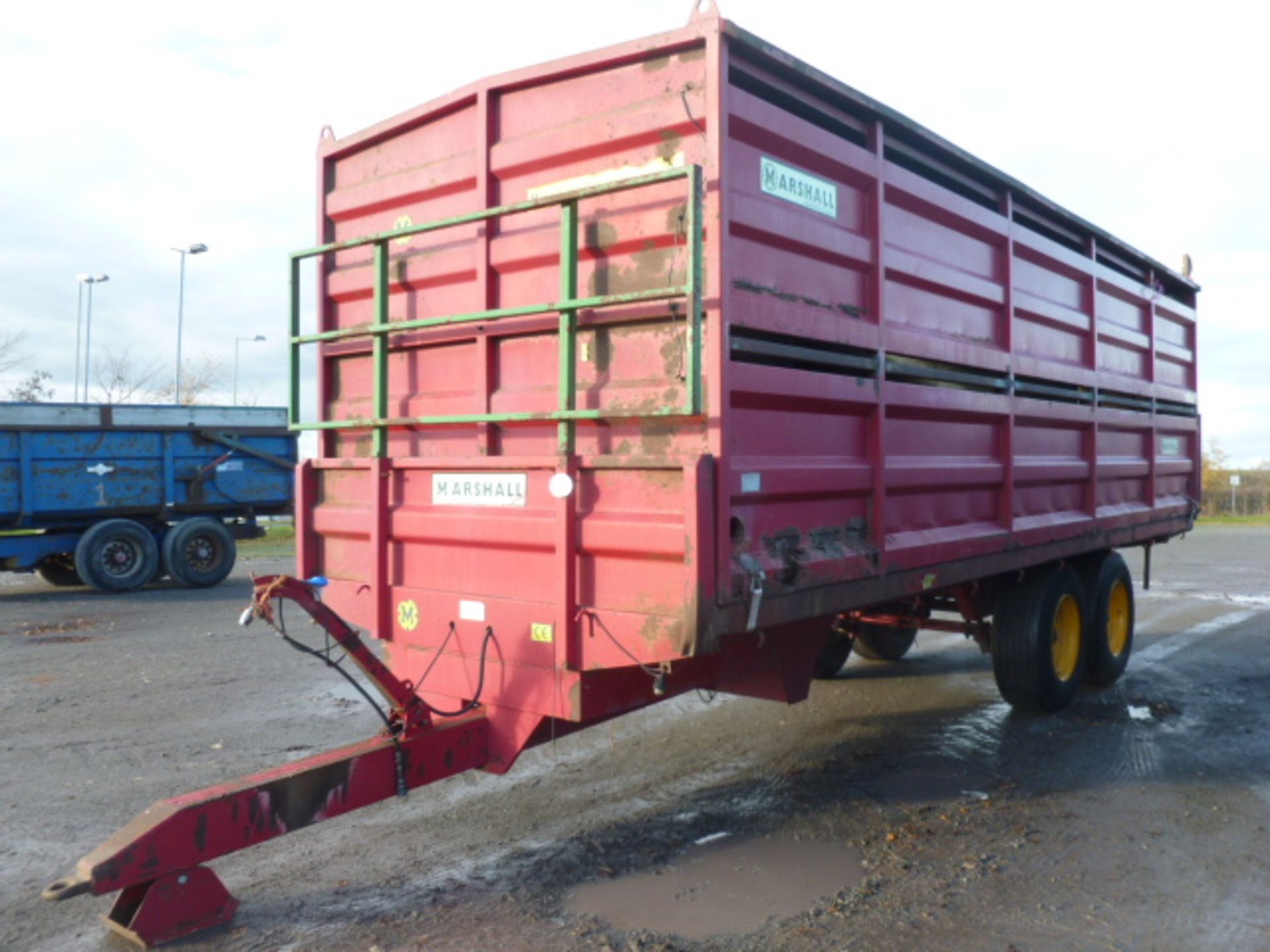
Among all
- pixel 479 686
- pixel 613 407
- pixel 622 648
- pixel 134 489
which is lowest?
pixel 479 686

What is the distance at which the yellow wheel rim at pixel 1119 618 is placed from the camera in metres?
8.03

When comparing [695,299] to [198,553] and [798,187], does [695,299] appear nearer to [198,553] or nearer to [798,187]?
[798,187]

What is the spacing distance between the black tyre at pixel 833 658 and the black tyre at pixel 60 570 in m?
10.9

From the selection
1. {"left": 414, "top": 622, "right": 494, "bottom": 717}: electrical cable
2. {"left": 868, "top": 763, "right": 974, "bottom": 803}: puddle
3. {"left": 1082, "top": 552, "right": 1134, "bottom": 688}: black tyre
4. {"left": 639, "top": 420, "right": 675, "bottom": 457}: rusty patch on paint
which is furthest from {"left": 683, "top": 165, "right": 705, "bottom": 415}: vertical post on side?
{"left": 1082, "top": 552, "right": 1134, "bottom": 688}: black tyre

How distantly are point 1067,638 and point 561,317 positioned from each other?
16.2 feet

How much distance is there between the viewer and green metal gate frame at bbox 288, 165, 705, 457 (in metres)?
3.62

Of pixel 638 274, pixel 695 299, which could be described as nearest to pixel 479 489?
pixel 638 274

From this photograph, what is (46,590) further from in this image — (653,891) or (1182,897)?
(1182,897)

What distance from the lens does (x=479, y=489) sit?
4367 millimetres

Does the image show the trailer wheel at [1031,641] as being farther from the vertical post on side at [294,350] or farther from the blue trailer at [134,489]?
the blue trailer at [134,489]

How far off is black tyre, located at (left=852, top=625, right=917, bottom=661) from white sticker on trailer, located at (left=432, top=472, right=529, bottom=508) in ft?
16.1

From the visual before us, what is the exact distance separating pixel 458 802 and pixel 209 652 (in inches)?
201

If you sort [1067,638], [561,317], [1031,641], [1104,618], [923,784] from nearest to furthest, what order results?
[561,317]
[923,784]
[1031,641]
[1067,638]
[1104,618]

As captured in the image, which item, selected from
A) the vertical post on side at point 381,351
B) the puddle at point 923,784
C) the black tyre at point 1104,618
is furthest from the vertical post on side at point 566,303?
the black tyre at point 1104,618
